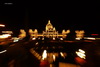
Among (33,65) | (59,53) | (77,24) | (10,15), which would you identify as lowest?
(33,65)

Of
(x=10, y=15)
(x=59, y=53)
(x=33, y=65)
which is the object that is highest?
(x=10, y=15)

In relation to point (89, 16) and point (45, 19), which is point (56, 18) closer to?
point (45, 19)

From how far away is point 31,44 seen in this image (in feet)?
21.6

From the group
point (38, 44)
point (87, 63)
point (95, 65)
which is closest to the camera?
point (95, 65)

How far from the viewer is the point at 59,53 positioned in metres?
5.21

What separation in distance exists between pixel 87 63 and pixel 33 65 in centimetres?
255

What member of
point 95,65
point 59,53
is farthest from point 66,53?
point 95,65

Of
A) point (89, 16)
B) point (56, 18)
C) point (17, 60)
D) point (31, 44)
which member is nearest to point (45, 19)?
point (56, 18)

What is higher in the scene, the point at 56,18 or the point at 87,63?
the point at 56,18

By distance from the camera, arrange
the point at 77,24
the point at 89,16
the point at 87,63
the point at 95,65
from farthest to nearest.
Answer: the point at 77,24 → the point at 89,16 → the point at 87,63 → the point at 95,65

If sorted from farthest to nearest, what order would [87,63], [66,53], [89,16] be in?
[89,16], [66,53], [87,63]

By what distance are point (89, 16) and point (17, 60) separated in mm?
23517

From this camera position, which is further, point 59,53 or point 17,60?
point 59,53

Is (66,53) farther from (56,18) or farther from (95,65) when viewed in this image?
(56,18)
